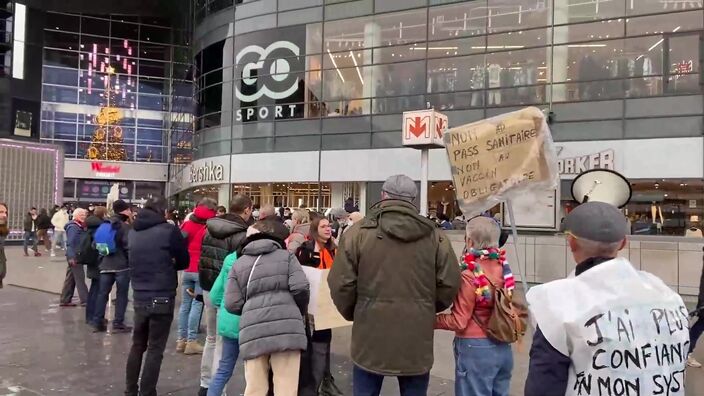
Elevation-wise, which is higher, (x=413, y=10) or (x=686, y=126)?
(x=413, y=10)

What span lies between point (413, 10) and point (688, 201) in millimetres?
11991

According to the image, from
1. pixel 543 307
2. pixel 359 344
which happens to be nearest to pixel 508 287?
pixel 359 344

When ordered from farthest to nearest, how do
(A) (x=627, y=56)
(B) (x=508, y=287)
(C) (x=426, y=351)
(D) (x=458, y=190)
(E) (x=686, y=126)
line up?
(A) (x=627, y=56) → (E) (x=686, y=126) → (D) (x=458, y=190) → (B) (x=508, y=287) → (C) (x=426, y=351)

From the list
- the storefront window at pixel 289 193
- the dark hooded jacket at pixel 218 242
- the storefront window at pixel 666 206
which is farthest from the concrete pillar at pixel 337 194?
the dark hooded jacket at pixel 218 242

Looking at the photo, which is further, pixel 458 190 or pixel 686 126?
pixel 686 126

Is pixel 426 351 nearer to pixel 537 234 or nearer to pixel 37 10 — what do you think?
pixel 537 234

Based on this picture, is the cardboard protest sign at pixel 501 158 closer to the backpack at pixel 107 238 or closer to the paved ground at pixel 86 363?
the paved ground at pixel 86 363

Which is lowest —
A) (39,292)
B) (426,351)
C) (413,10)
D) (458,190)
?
(39,292)

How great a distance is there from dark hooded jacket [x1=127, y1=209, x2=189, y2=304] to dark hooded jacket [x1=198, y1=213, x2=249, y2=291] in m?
0.32

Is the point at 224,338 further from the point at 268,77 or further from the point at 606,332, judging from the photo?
the point at 268,77

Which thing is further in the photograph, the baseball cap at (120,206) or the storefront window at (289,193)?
the storefront window at (289,193)

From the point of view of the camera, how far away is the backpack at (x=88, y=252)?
8891 millimetres

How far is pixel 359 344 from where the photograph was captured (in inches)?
133

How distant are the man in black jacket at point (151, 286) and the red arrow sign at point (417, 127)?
781cm
